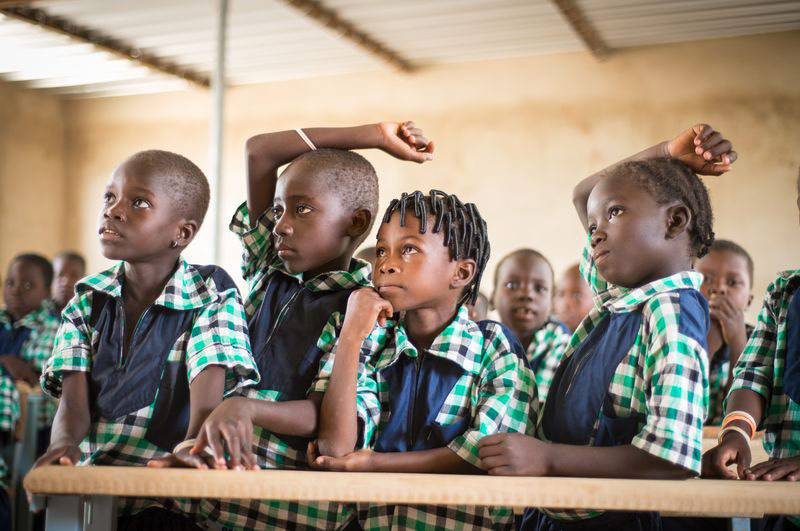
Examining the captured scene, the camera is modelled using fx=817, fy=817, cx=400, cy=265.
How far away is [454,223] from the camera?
1.98m

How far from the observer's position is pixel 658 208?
1770mm

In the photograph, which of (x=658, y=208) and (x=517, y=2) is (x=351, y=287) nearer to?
(x=658, y=208)

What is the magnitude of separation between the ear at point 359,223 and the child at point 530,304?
68.6 inches

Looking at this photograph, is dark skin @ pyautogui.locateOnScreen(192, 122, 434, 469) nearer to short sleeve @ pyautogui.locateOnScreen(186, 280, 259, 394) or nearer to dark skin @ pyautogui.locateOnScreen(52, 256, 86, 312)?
short sleeve @ pyautogui.locateOnScreen(186, 280, 259, 394)

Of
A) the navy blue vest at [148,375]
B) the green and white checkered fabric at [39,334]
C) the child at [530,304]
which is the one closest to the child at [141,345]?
the navy blue vest at [148,375]

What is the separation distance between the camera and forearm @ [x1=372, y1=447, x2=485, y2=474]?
1.71m

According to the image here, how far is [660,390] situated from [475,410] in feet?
1.44

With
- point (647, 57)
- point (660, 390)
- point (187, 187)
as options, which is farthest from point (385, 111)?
point (660, 390)

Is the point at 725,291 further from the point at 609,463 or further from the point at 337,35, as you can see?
the point at 337,35

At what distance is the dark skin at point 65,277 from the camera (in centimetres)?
566

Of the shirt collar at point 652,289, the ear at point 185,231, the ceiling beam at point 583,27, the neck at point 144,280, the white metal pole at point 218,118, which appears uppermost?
the ceiling beam at point 583,27

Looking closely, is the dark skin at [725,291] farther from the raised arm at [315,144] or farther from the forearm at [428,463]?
the forearm at [428,463]

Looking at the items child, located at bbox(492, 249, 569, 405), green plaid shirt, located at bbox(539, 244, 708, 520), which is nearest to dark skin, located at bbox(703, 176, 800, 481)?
green plaid shirt, located at bbox(539, 244, 708, 520)

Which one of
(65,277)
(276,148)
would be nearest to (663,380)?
(276,148)
